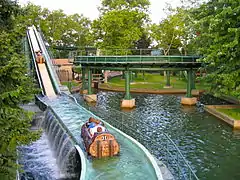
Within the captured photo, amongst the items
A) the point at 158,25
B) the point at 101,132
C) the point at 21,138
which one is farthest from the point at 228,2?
the point at 158,25

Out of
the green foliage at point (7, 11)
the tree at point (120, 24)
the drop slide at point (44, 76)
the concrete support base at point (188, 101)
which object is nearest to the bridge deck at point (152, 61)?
the concrete support base at point (188, 101)

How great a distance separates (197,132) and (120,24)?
29049 mm

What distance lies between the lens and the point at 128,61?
106 feet

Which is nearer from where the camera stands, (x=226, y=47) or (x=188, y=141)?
(x=188, y=141)

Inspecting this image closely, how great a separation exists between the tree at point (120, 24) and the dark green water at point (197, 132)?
1498cm

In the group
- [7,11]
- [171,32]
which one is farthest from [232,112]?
[171,32]

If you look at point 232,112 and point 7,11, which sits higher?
point 7,11

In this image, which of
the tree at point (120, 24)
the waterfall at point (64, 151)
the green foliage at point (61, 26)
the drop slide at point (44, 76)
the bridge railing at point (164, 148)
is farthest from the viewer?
the green foliage at point (61, 26)

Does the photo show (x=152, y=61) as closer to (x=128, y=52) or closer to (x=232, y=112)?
(x=232, y=112)

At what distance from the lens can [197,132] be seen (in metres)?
23.6

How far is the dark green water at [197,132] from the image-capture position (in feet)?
55.2

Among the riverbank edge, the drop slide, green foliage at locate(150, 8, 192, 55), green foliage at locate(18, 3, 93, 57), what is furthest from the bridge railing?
green foliage at locate(18, 3, 93, 57)

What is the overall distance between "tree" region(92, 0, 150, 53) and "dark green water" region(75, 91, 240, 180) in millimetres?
14985

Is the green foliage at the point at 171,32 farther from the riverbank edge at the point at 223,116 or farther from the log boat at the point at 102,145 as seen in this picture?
the log boat at the point at 102,145
